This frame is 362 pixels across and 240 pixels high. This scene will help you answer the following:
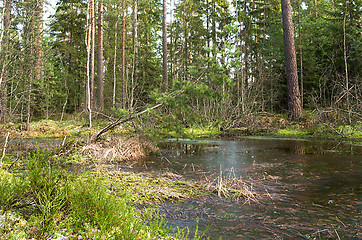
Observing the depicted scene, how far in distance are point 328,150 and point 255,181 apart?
16.1 ft

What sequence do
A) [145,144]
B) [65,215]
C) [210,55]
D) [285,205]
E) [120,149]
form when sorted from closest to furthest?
[65,215]
[285,205]
[120,149]
[145,144]
[210,55]

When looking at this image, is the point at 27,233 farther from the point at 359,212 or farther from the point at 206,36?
the point at 206,36

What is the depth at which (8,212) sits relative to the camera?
8.55 feet

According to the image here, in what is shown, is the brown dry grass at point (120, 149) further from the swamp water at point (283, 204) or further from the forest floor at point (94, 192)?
the swamp water at point (283, 204)

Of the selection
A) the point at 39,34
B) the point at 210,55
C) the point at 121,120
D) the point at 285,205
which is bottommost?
the point at 285,205

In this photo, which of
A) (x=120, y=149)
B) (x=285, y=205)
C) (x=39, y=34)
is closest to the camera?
(x=285, y=205)

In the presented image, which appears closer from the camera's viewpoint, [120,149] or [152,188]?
[152,188]

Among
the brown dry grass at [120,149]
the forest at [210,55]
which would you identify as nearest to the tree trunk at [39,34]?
the forest at [210,55]

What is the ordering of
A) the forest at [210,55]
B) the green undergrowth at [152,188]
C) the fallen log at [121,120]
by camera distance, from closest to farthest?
the green undergrowth at [152,188] < the fallen log at [121,120] < the forest at [210,55]

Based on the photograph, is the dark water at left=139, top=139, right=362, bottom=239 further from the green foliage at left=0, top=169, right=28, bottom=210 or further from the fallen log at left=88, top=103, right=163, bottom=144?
the green foliage at left=0, top=169, right=28, bottom=210

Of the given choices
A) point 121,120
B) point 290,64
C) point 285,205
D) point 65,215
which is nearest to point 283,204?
point 285,205

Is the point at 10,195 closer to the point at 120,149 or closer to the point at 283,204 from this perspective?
the point at 283,204

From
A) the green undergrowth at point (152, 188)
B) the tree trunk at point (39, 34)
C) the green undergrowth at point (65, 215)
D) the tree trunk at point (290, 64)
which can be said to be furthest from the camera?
the tree trunk at point (290, 64)

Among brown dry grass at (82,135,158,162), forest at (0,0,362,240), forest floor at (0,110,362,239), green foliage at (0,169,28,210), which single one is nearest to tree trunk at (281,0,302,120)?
forest at (0,0,362,240)
